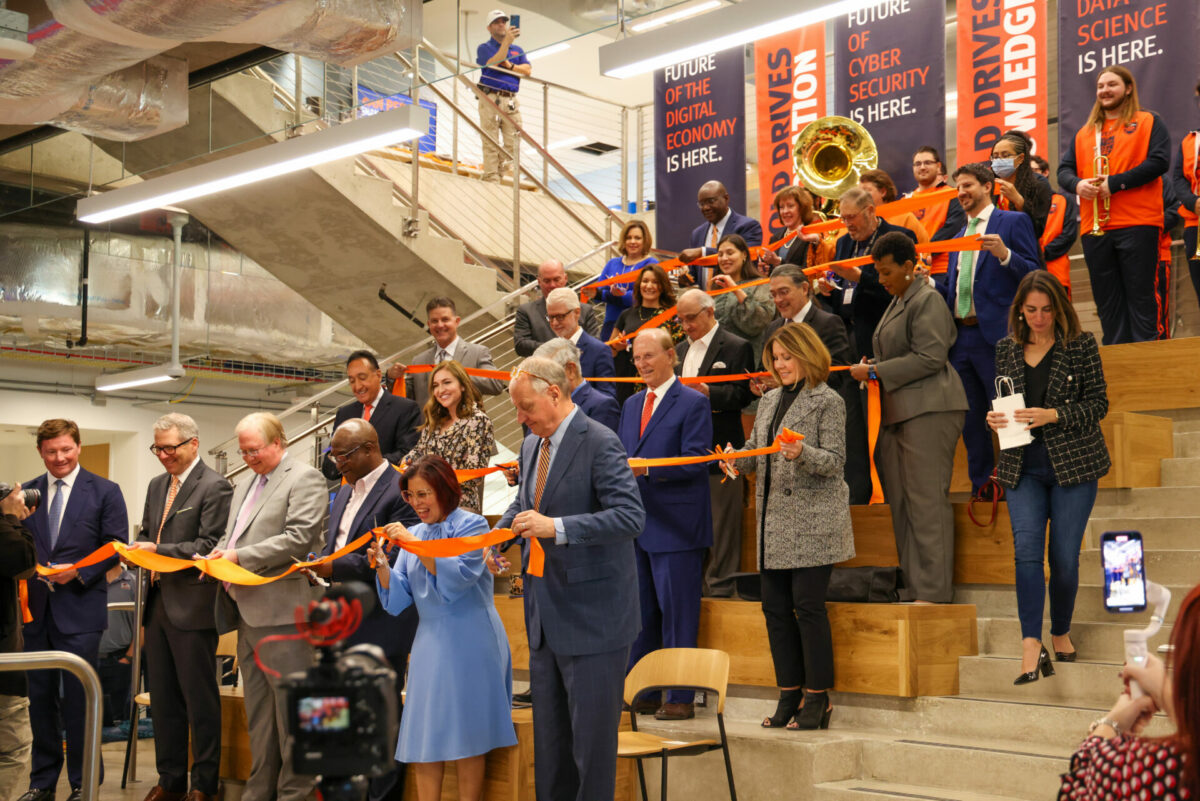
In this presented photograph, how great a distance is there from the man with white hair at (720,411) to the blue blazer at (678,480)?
0.47 metres

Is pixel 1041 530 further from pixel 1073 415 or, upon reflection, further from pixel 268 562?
pixel 268 562

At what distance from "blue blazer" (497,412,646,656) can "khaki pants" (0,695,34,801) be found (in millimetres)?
2536

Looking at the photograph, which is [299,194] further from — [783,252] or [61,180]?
[783,252]

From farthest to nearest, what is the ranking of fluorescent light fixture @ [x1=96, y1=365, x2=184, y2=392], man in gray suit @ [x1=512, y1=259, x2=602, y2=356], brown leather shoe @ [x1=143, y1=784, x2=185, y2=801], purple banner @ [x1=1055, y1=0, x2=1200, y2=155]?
fluorescent light fixture @ [x1=96, y1=365, x2=184, y2=392], purple banner @ [x1=1055, y1=0, x2=1200, y2=155], man in gray suit @ [x1=512, y1=259, x2=602, y2=356], brown leather shoe @ [x1=143, y1=784, x2=185, y2=801]

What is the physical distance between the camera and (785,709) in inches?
206

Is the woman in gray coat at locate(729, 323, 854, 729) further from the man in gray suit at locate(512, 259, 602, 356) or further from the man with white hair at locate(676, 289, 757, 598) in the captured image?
the man in gray suit at locate(512, 259, 602, 356)

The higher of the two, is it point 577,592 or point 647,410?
point 647,410

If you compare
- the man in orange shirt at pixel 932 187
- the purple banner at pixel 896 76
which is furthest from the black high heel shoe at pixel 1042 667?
the purple banner at pixel 896 76

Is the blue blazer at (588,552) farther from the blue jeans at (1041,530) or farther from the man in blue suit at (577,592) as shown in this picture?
the blue jeans at (1041,530)

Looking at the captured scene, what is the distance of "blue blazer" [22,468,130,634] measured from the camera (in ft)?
19.4

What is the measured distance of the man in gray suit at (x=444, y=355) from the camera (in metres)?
7.24

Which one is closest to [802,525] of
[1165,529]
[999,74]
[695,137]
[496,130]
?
[1165,529]

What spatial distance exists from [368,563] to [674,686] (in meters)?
1.32

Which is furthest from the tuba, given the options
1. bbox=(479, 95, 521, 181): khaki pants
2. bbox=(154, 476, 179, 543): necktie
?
bbox=(154, 476, 179, 543): necktie
